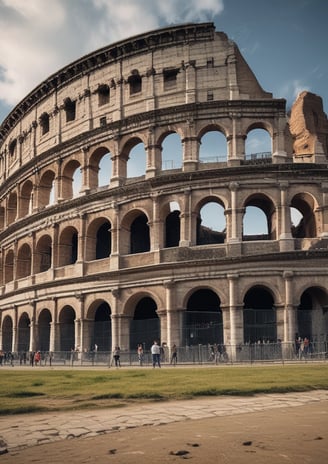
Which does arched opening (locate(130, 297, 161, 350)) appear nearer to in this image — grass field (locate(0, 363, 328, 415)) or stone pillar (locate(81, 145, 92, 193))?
stone pillar (locate(81, 145, 92, 193))

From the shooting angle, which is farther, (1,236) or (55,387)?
(1,236)

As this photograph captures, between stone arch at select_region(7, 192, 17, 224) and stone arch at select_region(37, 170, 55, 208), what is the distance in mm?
4408

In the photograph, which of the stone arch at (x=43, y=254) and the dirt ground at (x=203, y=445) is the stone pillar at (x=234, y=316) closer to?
the stone arch at (x=43, y=254)

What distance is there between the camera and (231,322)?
22828mm

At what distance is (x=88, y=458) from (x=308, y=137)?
2456 centimetres

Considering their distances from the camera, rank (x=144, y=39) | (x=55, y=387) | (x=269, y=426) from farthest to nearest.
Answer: (x=144, y=39), (x=55, y=387), (x=269, y=426)

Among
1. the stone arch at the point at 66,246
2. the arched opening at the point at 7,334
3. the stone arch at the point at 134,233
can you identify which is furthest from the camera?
the arched opening at the point at 7,334

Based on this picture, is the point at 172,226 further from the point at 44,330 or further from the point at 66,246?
the point at 44,330

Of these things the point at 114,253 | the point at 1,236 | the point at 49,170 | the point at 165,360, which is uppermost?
the point at 49,170

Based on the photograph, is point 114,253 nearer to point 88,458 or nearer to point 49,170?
point 49,170

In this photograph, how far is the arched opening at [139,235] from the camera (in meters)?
28.2

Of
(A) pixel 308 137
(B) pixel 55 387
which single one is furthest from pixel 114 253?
(B) pixel 55 387

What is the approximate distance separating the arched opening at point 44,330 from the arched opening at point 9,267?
5.93 meters

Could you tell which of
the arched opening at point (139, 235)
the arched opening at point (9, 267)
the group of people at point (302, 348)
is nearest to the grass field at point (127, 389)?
the group of people at point (302, 348)
